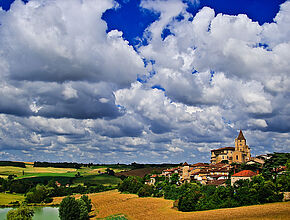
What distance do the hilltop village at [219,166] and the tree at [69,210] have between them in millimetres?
48506

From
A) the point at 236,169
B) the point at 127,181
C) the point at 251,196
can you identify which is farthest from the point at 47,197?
the point at 251,196

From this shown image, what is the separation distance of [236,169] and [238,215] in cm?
5285

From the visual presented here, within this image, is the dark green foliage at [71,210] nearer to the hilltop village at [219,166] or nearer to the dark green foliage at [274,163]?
the hilltop village at [219,166]

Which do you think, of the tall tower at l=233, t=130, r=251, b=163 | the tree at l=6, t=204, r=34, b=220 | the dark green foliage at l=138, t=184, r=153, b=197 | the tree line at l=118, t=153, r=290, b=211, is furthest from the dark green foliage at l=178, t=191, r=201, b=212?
the tall tower at l=233, t=130, r=251, b=163

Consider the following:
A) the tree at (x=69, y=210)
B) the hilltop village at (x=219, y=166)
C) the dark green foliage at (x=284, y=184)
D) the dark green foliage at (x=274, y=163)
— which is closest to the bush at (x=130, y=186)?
the hilltop village at (x=219, y=166)

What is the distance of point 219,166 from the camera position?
13012 centimetres

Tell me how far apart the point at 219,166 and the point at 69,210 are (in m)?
82.5

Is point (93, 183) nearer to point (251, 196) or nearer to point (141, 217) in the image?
point (141, 217)

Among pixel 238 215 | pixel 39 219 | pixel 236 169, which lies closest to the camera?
pixel 238 215

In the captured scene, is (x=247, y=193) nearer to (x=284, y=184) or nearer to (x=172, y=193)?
(x=284, y=184)

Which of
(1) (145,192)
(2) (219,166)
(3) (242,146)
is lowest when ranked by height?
(1) (145,192)

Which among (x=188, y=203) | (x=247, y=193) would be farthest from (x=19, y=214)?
(x=247, y=193)

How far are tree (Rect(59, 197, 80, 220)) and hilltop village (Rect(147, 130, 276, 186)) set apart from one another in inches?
1910

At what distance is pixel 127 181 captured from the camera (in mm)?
133750
